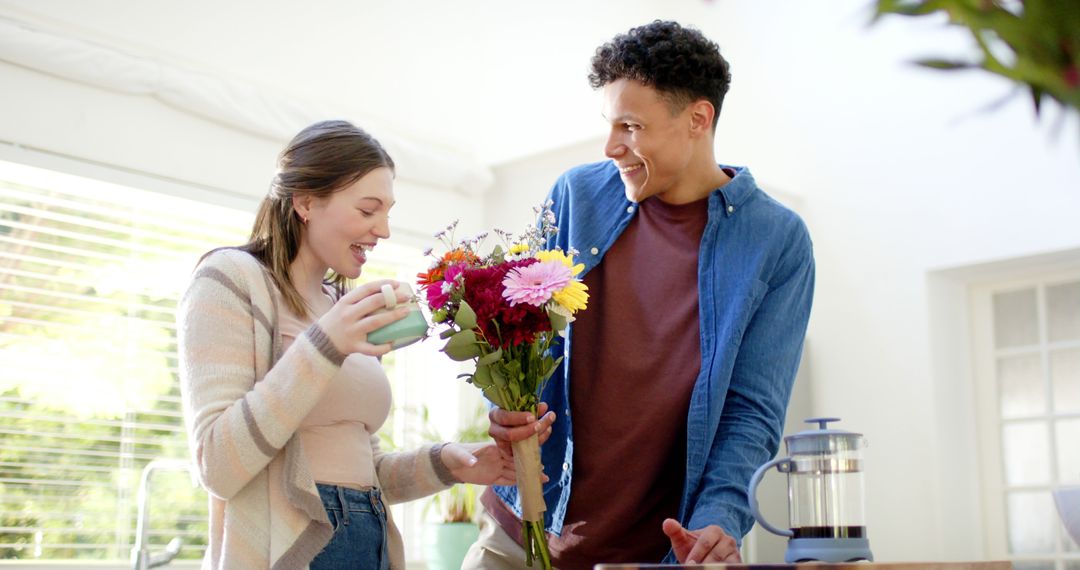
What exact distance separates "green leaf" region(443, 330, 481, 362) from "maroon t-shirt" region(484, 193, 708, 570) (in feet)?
1.02

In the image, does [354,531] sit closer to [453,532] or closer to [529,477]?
[529,477]

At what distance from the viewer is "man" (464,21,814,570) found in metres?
1.86

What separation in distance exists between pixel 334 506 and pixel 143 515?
216cm

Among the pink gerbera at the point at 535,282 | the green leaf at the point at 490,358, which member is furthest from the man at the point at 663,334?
the pink gerbera at the point at 535,282

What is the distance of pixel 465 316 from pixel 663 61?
633 mm

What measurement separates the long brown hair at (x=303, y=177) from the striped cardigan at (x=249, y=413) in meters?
0.13

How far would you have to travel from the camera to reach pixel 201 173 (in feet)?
15.0

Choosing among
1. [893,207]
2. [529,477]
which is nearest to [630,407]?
[529,477]

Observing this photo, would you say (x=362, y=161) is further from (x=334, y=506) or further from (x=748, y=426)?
(x=748, y=426)

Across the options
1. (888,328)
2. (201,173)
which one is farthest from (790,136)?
(201,173)

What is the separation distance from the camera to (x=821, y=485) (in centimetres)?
176

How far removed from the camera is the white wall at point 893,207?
503 centimetres

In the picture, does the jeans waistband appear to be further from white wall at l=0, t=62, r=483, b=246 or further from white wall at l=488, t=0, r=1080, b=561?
white wall at l=488, t=0, r=1080, b=561

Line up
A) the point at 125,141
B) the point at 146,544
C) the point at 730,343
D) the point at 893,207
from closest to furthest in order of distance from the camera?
the point at 730,343
the point at 146,544
the point at 125,141
the point at 893,207
